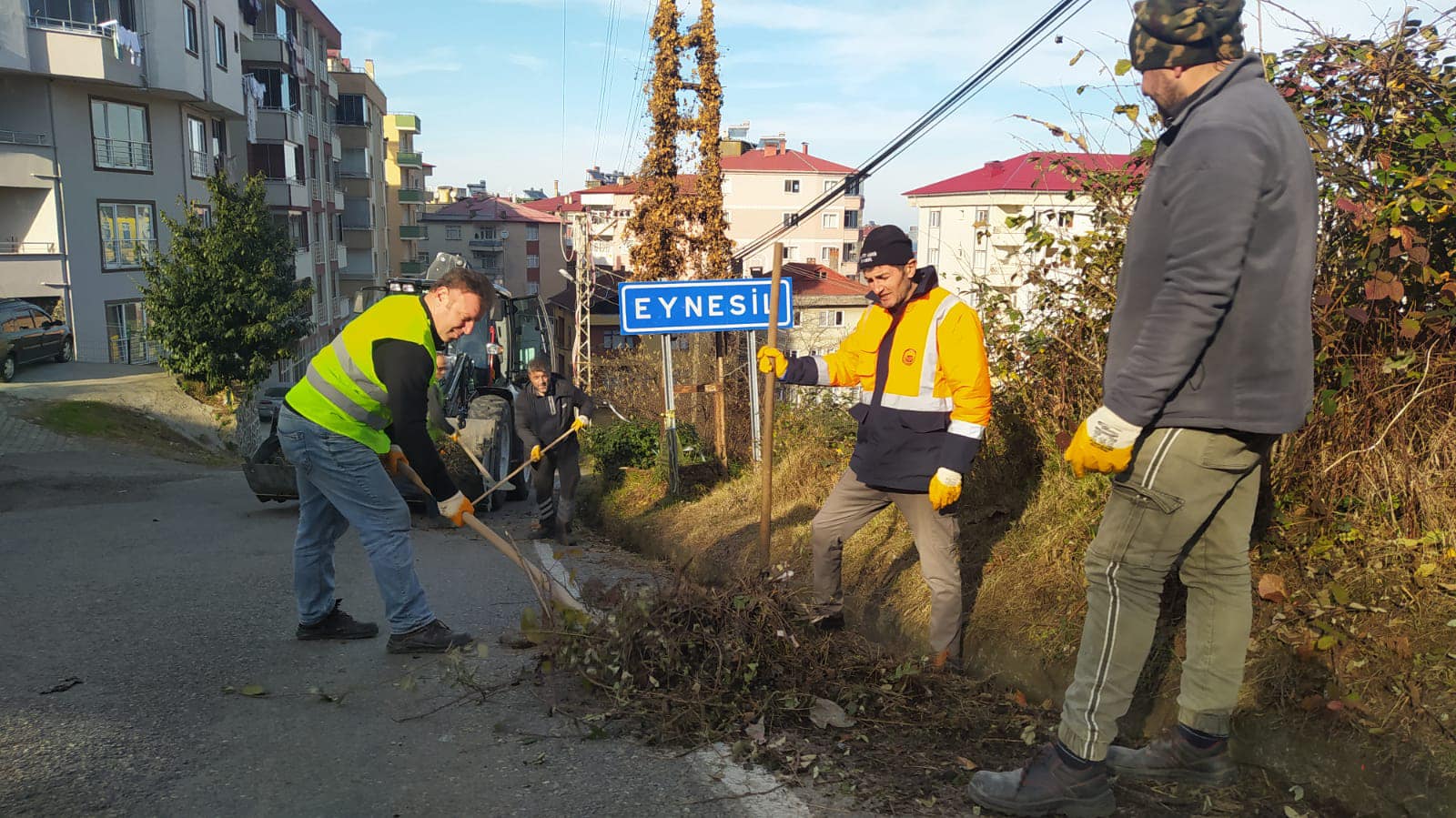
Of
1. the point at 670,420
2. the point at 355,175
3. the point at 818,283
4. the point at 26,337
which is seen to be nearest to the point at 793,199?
the point at 818,283

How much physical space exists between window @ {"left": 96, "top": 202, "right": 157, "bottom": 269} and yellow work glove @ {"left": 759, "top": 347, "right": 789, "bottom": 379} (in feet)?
91.3

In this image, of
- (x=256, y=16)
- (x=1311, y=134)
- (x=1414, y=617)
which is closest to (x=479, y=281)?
(x=1311, y=134)

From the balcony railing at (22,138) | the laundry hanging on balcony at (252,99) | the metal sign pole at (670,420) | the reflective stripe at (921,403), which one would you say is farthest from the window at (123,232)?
the reflective stripe at (921,403)

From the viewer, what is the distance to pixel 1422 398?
3916 mm

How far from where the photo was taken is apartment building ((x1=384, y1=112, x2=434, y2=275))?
75.9 metres

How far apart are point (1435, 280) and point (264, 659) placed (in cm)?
503

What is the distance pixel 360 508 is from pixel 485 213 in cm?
8493

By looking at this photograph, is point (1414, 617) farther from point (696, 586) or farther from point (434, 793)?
point (434, 793)

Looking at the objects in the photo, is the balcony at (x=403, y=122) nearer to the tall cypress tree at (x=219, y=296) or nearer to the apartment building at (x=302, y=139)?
the apartment building at (x=302, y=139)

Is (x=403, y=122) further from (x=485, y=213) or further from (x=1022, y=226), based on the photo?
(x=1022, y=226)

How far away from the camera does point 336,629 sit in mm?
4906

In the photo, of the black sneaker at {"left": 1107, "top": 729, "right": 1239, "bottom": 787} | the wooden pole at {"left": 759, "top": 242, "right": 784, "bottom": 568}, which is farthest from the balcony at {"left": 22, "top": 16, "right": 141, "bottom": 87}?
the black sneaker at {"left": 1107, "top": 729, "right": 1239, "bottom": 787}

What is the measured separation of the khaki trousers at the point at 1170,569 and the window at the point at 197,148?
36106mm

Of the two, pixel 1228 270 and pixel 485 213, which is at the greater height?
pixel 485 213
